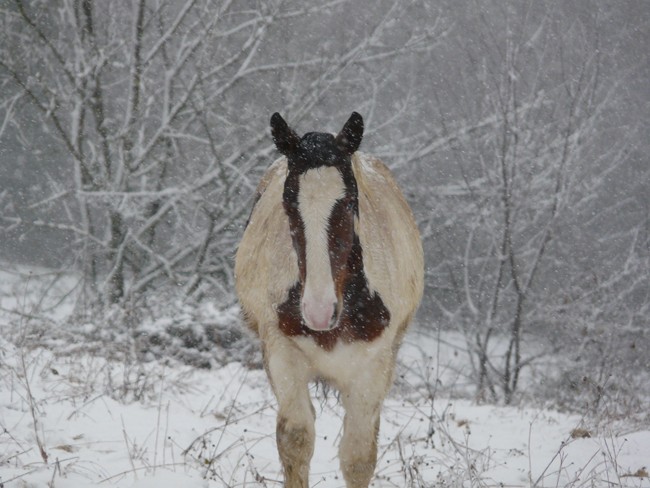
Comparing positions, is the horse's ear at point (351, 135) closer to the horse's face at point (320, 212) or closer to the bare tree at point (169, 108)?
the horse's face at point (320, 212)

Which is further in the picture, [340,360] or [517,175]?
[517,175]

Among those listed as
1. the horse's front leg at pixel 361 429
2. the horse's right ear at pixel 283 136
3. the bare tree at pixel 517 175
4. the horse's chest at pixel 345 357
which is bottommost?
the horse's front leg at pixel 361 429

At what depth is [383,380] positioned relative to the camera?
3.08m

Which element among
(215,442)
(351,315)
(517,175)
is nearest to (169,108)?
(517,175)

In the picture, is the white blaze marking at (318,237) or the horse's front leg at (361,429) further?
the horse's front leg at (361,429)

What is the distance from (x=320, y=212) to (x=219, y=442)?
1.59m

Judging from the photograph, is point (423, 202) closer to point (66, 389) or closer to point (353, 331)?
point (66, 389)

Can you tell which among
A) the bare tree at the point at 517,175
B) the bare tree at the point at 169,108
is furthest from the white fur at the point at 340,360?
the bare tree at the point at 169,108

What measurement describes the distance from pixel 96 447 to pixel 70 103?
7.33 meters

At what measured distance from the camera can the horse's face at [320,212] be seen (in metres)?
2.54

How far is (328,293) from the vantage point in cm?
253

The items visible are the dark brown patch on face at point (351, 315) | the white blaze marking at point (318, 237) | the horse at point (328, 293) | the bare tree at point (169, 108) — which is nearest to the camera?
the white blaze marking at point (318, 237)

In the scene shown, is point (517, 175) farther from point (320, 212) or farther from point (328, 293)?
point (328, 293)

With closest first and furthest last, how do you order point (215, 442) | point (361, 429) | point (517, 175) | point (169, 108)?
1. point (361, 429)
2. point (215, 442)
3. point (517, 175)
4. point (169, 108)
